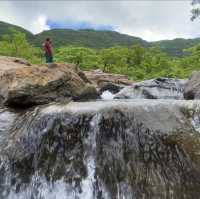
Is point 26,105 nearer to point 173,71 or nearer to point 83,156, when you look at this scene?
point 83,156

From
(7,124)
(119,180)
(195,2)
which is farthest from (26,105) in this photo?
(195,2)

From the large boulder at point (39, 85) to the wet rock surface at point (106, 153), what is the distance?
180 cm

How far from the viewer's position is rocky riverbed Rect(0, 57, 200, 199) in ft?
28.1

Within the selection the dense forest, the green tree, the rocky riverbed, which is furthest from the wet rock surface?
the green tree

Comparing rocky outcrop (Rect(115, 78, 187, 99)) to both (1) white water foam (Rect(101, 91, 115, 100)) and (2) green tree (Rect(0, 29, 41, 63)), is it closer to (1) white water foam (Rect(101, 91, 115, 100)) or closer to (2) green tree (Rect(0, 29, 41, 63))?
(1) white water foam (Rect(101, 91, 115, 100))

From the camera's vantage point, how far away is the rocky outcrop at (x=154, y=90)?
813 inches

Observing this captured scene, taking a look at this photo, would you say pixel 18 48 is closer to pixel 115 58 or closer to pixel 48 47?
pixel 115 58

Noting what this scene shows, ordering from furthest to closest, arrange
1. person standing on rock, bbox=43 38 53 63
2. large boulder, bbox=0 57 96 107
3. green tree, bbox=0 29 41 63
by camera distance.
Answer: green tree, bbox=0 29 41 63
person standing on rock, bbox=43 38 53 63
large boulder, bbox=0 57 96 107

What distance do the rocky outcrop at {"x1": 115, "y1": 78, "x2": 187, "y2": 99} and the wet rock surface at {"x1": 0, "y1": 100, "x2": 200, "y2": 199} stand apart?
1039 centimetres

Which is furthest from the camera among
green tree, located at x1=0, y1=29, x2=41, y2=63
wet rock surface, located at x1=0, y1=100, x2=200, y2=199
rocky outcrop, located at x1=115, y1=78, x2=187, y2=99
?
green tree, located at x1=0, y1=29, x2=41, y2=63

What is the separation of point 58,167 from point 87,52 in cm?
3973

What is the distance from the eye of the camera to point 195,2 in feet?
113

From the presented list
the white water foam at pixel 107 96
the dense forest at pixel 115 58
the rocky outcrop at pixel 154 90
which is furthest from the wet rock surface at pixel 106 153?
the dense forest at pixel 115 58

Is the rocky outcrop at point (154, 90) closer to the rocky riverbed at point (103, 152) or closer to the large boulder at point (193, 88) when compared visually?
the large boulder at point (193, 88)
